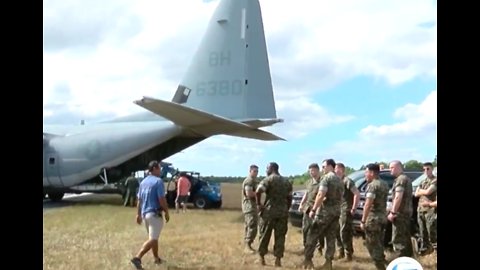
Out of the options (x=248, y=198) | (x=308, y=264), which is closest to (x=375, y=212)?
(x=308, y=264)

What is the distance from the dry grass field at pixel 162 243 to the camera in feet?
17.4

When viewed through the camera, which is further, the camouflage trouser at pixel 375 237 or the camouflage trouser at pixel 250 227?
the camouflage trouser at pixel 250 227

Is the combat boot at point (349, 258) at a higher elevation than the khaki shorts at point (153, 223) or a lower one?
lower

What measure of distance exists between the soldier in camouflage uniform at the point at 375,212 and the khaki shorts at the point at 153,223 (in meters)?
1.73

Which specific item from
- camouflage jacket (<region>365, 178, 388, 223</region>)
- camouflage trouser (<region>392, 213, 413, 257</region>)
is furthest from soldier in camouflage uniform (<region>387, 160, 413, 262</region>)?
camouflage jacket (<region>365, 178, 388, 223</region>)

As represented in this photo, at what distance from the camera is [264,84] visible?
27.7ft

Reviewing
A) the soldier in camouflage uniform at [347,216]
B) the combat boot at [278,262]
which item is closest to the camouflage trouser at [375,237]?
the soldier in camouflage uniform at [347,216]

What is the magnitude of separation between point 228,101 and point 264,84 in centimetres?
65

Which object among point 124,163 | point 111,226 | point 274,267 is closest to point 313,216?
→ point 274,267

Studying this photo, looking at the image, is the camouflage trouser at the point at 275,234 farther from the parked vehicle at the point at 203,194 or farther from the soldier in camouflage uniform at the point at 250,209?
the parked vehicle at the point at 203,194

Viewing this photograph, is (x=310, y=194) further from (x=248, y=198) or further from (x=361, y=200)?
(x=361, y=200)

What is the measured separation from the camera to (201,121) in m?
8.38

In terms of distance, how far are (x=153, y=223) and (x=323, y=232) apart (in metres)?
1.49
